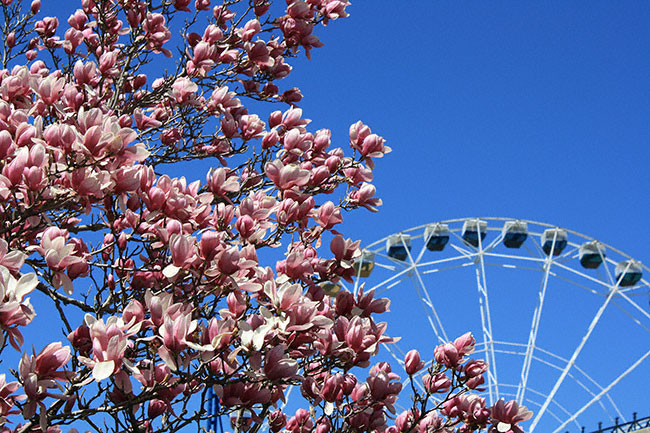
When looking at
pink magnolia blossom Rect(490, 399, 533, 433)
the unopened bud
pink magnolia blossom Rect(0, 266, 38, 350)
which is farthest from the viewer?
the unopened bud

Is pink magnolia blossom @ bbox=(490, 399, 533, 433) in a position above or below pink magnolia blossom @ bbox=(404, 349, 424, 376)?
below

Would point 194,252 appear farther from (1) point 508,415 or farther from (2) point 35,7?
(2) point 35,7

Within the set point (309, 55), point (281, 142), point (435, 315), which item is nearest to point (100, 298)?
point (281, 142)

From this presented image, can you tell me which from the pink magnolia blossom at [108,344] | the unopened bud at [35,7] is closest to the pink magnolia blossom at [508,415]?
the pink magnolia blossom at [108,344]

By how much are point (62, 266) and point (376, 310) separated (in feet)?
4.09

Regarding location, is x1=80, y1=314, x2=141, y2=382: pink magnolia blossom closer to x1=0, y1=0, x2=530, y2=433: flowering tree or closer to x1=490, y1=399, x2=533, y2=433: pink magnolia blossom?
x1=0, y1=0, x2=530, y2=433: flowering tree

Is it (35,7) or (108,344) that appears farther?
(35,7)

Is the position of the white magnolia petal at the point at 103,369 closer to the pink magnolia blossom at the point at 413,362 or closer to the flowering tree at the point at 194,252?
the flowering tree at the point at 194,252

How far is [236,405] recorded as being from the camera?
2.46m

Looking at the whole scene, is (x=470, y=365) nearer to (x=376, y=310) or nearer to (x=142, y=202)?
(x=376, y=310)

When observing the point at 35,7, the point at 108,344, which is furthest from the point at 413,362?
the point at 35,7

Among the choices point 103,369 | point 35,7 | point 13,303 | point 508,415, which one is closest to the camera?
point 13,303

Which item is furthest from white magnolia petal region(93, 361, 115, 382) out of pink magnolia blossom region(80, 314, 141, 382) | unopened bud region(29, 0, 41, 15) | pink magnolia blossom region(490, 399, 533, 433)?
unopened bud region(29, 0, 41, 15)

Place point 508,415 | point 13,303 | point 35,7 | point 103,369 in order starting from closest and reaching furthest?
Result: point 13,303 → point 103,369 → point 508,415 → point 35,7
